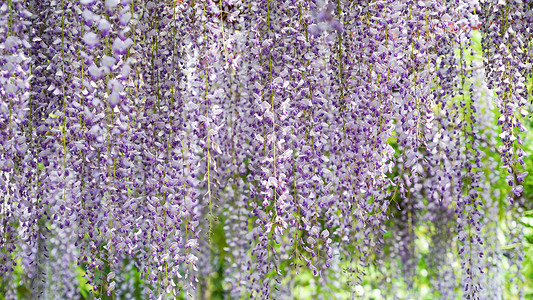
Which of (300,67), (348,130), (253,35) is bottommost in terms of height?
(348,130)

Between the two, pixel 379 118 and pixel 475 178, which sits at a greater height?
pixel 379 118

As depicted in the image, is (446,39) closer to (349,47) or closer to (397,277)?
(349,47)

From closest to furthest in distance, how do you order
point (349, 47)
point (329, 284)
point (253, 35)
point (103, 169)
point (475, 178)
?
1. point (103, 169)
2. point (253, 35)
3. point (349, 47)
4. point (475, 178)
5. point (329, 284)

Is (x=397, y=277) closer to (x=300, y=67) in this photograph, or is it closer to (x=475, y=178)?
(x=475, y=178)

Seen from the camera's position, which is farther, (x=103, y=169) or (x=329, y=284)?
(x=329, y=284)

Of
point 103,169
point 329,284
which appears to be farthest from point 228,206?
point 103,169

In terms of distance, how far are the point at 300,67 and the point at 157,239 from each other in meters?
0.82

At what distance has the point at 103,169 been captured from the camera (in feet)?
6.84

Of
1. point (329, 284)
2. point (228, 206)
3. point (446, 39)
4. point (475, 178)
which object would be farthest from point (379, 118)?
point (329, 284)

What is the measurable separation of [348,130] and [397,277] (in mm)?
2383

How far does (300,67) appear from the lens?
2141 millimetres

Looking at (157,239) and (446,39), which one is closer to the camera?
(157,239)

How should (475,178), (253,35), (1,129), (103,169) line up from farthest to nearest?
(475,178) < (253,35) < (103,169) < (1,129)

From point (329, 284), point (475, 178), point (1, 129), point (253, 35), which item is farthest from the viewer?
point (329, 284)
